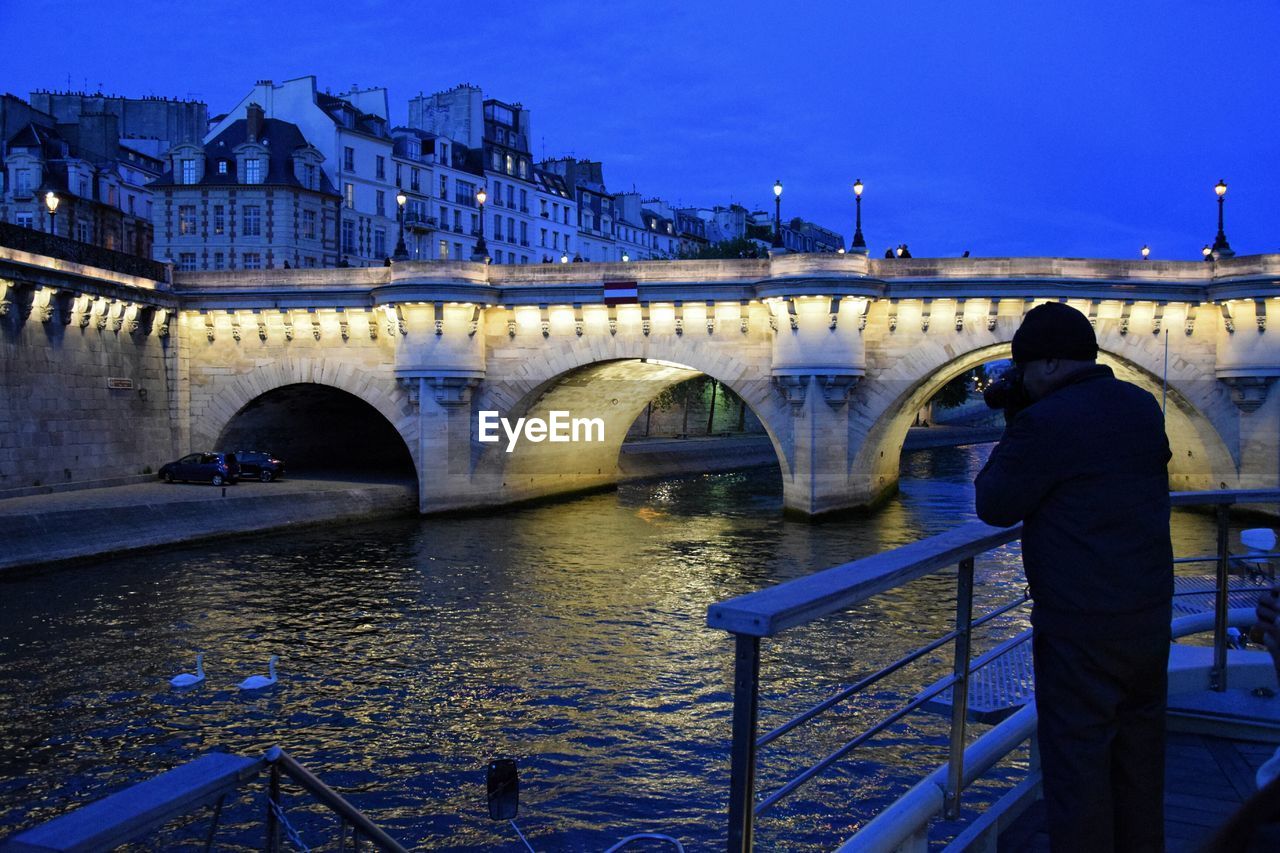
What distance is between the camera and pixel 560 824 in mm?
10406

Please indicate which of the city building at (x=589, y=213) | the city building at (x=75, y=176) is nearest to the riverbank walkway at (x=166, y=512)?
the city building at (x=75, y=176)

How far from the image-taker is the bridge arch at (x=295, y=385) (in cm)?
3247

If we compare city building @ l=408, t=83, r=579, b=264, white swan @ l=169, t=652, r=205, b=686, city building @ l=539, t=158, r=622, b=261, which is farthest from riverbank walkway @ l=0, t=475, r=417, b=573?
city building @ l=539, t=158, r=622, b=261

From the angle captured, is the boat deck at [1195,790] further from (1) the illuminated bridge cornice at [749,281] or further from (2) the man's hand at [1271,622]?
(1) the illuminated bridge cornice at [749,281]

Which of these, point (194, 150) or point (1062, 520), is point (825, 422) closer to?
point (1062, 520)

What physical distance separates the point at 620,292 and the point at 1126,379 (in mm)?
13247

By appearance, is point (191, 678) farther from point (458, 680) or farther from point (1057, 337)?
point (1057, 337)

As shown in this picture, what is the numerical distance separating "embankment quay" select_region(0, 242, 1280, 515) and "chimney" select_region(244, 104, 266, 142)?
69.9 feet

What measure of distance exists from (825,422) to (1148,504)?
26.6 meters

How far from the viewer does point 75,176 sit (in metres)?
50.1

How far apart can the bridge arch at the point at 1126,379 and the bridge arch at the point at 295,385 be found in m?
12.6

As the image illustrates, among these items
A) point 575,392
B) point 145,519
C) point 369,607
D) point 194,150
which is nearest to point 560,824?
point 369,607

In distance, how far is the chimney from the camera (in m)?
52.3

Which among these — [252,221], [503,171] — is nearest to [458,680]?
[252,221]
